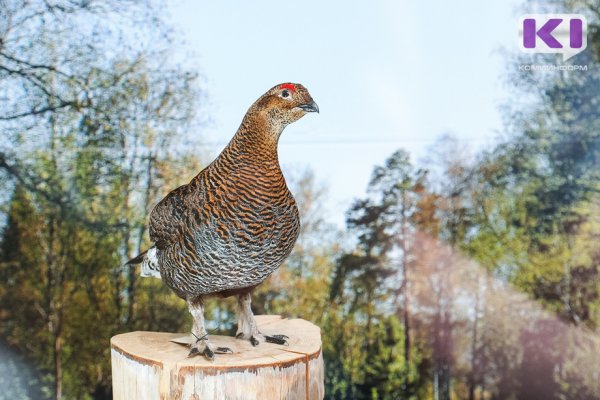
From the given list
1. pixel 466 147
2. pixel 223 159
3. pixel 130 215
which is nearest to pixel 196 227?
pixel 223 159

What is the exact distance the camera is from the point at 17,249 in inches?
133

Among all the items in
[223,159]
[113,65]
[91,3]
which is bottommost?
[223,159]

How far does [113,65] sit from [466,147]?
1939 millimetres

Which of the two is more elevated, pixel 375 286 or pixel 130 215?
pixel 130 215

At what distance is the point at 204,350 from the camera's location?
6.09 feet

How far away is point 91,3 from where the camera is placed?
3.33 meters

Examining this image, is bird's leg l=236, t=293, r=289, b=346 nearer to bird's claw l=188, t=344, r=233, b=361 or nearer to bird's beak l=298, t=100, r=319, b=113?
bird's claw l=188, t=344, r=233, b=361

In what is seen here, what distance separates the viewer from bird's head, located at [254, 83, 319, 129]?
1770 millimetres

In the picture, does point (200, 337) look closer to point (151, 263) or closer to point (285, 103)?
point (151, 263)

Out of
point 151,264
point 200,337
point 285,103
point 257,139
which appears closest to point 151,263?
point 151,264

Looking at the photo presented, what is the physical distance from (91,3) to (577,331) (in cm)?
317

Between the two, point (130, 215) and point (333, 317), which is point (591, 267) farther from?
point (130, 215)

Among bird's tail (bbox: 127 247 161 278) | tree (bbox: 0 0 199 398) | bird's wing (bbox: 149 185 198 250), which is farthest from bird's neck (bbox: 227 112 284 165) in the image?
tree (bbox: 0 0 199 398)

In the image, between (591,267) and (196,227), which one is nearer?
(196,227)
